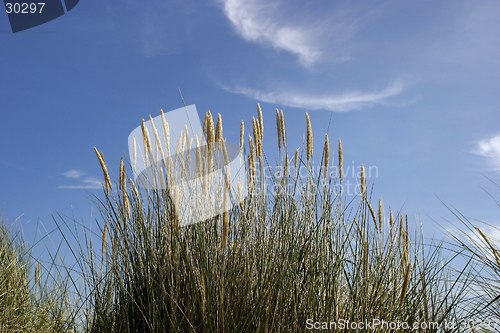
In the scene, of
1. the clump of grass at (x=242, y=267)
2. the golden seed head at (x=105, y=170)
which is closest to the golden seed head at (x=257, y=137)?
the clump of grass at (x=242, y=267)

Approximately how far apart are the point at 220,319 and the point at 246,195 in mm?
690

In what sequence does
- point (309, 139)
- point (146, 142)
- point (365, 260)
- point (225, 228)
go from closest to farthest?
point (225, 228) → point (146, 142) → point (309, 139) → point (365, 260)

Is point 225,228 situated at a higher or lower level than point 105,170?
lower

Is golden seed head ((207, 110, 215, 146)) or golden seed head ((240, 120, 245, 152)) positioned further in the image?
golden seed head ((240, 120, 245, 152))

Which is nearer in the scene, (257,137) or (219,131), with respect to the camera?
(219,131)

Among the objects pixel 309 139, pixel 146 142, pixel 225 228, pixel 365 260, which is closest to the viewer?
pixel 225 228

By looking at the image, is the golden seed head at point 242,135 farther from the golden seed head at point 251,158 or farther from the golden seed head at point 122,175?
the golden seed head at point 122,175

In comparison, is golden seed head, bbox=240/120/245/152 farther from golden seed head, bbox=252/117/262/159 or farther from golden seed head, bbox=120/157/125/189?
golden seed head, bbox=120/157/125/189

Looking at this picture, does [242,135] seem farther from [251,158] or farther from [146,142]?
[146,142]

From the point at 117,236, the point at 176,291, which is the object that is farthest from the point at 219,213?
the point at 117,236

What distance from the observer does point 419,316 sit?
2676 mm

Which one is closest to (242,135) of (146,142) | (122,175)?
(146,142)

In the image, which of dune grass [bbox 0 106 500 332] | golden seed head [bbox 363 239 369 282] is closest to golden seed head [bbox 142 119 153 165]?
dune grass [bbox 0 106 500 332]

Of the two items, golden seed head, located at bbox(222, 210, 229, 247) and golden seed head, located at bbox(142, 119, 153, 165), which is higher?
golden seed head, located at bbox(142, 119, 153, 165)
